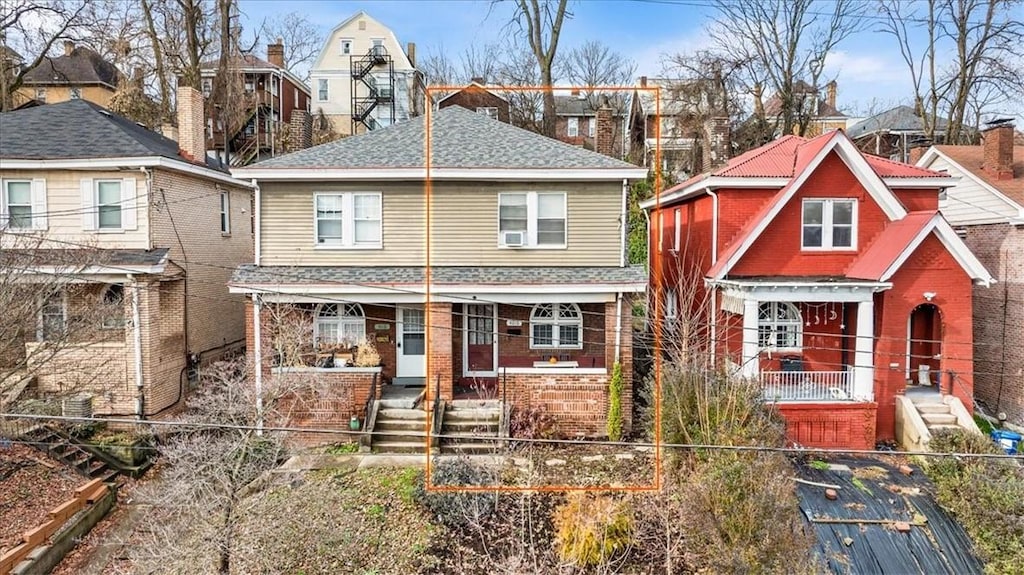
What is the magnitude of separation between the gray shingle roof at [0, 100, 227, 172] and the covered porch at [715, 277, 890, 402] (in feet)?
52.4

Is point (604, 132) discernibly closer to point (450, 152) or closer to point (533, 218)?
point (533, 218)

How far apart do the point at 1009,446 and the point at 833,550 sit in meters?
7.04

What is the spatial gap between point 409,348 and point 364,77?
29.9 metres

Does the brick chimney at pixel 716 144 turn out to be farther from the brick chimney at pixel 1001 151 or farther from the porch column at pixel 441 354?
the porch column at pixel 441 354

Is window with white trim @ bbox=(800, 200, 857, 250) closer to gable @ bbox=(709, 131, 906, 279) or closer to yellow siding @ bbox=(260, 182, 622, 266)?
gable @ bbox=(709, 131, 906, 279)

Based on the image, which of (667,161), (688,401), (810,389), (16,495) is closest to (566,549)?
(688,401)

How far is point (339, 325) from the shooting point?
53.2 ft

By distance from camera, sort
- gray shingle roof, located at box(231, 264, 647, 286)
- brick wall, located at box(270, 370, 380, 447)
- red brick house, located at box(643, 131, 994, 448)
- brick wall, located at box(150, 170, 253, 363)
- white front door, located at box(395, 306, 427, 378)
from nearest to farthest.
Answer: brick wall, located at box(270, 370, 380, 447), gray shingle roof, located at box(231, 264, 647, 286), red brick house, located at box(643, 131, 994, 448), white front door, located at box(395, 306, 427, 378), brick wall, located at box(150, 170, 253, 363)

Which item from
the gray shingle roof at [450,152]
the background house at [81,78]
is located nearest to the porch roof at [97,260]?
the gray shingle roof at [450,152]

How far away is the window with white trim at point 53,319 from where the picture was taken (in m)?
13.7

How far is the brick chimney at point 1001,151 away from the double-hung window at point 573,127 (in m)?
27.6

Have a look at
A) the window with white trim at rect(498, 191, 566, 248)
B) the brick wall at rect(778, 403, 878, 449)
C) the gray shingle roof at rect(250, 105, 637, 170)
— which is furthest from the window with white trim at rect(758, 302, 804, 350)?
the window with white trim at rect(498, 191, 566, 248)

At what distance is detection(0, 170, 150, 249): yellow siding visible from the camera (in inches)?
628

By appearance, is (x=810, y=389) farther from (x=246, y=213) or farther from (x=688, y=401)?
(x=246, y=213)
